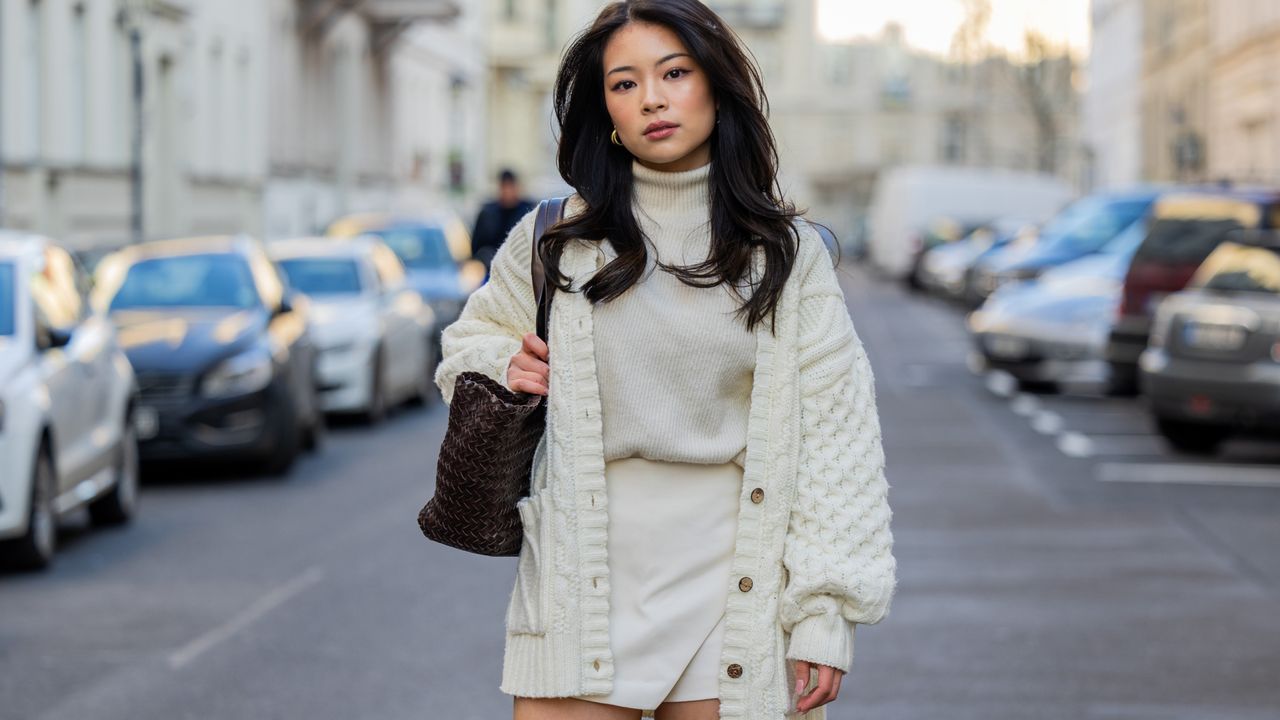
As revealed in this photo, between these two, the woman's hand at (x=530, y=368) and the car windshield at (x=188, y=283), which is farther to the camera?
the car windshield at (x=188, y=283)

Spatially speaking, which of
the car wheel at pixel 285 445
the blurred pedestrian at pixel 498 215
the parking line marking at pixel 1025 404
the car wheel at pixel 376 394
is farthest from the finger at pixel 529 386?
the parking line marking at pixel 1025 404

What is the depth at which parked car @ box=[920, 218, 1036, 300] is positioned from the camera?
1709 inches

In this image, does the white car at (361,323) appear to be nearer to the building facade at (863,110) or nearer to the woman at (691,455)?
the woman at (691,455)

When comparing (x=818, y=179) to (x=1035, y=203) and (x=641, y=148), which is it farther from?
(x=641, y=148)

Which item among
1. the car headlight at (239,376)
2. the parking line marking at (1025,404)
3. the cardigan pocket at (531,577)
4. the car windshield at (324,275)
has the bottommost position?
the parking line marking at (1025,404)

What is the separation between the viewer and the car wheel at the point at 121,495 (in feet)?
40.4

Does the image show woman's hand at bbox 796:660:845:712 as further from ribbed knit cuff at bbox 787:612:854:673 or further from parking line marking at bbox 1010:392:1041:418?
parking line marking at bbox 1010:392:1041:418

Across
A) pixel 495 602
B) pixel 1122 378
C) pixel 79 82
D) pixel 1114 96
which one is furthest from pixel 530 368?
pixel 1114 96

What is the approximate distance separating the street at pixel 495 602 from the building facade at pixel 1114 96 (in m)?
44.4

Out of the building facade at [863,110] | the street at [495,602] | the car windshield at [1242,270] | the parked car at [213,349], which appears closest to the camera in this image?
the street at [495,602]

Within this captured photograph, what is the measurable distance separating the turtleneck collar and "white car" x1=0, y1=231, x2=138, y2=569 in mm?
7200

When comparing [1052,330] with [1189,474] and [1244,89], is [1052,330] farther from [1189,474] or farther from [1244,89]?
[1244,89]

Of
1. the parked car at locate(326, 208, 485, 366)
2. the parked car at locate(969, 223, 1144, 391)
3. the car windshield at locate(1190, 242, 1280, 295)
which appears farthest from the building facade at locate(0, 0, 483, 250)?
the parked car at locate(969, 223, 1144, 391)

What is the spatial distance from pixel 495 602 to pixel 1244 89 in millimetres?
33943
